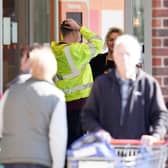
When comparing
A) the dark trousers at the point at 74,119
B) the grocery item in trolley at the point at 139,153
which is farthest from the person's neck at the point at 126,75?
the dark trousers at the point at 74,119

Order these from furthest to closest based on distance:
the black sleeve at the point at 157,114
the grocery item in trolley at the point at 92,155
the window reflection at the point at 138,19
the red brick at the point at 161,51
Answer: the window reflection at the point at 138,19 < the red brick at the point at 161,51 < the black sleeve at the point at 157,114 < the grocery item in trolley at the point at 92,155

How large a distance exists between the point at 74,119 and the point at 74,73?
46 cm

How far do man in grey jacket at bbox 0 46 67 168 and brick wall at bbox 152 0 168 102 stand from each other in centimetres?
177

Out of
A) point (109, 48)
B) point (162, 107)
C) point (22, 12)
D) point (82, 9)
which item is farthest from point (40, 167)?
point (82, 9)

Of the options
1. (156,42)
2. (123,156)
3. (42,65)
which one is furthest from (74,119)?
(123,156)

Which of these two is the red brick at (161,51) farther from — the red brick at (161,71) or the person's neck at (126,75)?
the person's neck at (126,75)

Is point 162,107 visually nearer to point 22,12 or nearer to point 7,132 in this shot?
point 7,132

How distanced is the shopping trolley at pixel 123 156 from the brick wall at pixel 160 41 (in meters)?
1.99

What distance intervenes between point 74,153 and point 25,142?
1.56 feet

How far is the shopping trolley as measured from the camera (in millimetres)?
4590

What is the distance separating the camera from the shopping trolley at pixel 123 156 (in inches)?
181

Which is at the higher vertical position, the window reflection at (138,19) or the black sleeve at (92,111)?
the window reflection at (138,19)

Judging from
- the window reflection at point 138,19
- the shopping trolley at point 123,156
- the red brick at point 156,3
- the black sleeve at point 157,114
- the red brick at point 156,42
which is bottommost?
the shopping trolley at point 123,156

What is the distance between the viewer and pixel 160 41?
6.61 metres
